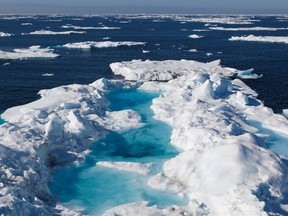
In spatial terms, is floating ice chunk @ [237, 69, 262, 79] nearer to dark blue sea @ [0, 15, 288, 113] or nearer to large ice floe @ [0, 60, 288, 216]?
dark blue sea @ [0, 15, 288, 113]

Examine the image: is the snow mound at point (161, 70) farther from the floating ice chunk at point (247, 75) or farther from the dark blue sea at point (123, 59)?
the dark blue sea at point (123, 59)

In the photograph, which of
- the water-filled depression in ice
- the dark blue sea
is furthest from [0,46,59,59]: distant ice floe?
the water-filled depression in ice

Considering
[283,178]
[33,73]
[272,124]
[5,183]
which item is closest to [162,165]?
[283,178]

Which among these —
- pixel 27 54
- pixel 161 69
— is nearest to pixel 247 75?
pixel 161 69

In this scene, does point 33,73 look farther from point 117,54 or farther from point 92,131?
point 92,131

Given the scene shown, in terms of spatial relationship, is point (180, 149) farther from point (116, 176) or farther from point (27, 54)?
point (27, 54)

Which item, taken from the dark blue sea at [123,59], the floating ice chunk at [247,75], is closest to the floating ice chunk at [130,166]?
A: the dark blue sea at [123,59]
